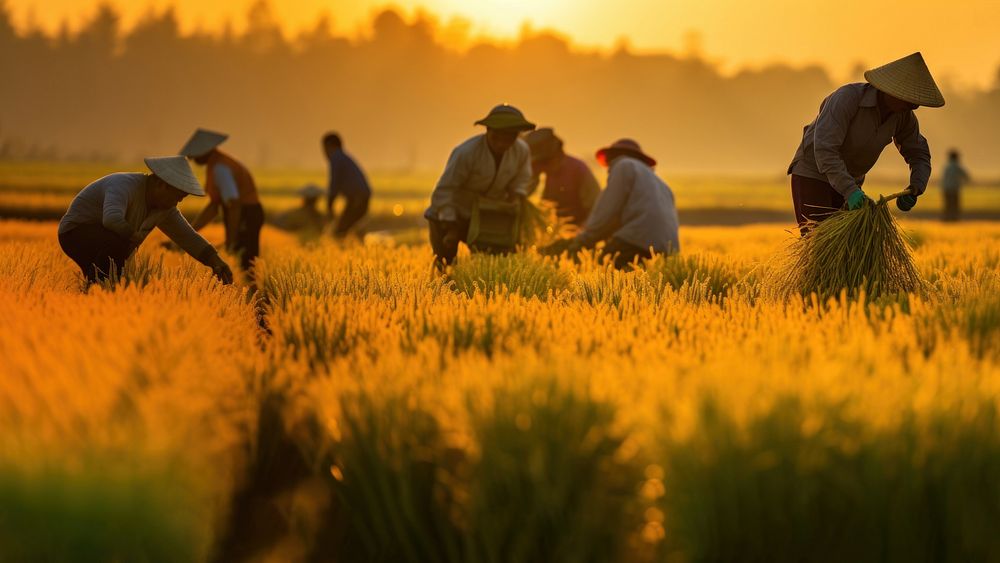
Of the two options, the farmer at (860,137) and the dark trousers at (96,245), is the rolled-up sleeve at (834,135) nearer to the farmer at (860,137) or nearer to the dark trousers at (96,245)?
the farmer at (860,137)

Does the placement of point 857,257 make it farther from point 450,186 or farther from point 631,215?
point 450,186

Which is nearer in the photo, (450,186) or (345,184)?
(450,186)

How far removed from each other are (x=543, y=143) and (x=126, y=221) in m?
3.79

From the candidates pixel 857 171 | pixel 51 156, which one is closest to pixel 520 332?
pixel 857 171

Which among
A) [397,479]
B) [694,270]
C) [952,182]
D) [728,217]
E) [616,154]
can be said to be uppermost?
[616,154]

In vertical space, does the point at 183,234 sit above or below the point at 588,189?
below

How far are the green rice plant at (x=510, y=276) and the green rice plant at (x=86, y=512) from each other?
3179 millimetres

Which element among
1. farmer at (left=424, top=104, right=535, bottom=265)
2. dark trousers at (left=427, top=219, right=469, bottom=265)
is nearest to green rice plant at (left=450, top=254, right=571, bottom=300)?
farmer at (left=424, top=104, right=535, bottom=265)

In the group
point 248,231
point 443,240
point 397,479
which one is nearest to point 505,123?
point 443,240

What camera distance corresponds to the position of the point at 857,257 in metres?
4.96

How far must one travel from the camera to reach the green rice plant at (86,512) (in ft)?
6.68

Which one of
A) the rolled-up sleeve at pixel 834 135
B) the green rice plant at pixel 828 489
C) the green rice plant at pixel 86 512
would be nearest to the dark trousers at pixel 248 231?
the rolled-up sleeve at pixel 834 135

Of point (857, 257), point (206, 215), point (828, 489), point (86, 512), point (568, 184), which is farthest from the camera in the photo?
point (568, 184)

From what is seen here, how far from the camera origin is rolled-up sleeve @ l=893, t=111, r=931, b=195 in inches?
215
